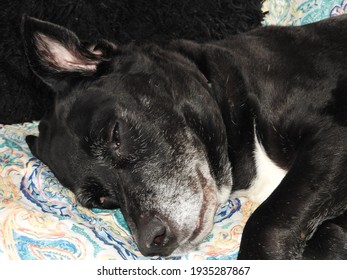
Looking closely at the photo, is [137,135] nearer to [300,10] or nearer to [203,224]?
[203,224]

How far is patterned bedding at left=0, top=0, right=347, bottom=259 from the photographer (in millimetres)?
2818

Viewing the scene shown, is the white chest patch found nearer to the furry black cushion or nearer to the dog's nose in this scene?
the dog's nose

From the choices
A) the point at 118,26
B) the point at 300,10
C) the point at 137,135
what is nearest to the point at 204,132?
the point at 137,135

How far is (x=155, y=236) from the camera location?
272 cm

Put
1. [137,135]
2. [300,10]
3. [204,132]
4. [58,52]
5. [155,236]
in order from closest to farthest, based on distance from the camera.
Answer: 1. [155,236]
2. [137,135]
3. [204,132]
4. [58,52]
5. [300,10]

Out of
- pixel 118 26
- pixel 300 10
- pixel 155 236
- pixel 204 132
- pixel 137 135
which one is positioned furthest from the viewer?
pixel 300 10

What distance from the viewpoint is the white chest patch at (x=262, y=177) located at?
3193 millimetres

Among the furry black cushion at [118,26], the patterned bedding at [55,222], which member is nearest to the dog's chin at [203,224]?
the patterned bedding at [55,222]

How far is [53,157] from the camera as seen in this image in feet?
10.7

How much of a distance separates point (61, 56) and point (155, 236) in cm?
132

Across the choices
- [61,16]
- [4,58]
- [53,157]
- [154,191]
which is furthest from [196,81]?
[4,58]

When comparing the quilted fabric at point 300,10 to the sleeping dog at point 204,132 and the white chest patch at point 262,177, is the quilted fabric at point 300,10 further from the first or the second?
the white chest patch at point 262,177

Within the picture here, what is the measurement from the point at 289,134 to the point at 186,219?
2.54 feet

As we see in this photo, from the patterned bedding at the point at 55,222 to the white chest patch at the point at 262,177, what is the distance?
121mm
